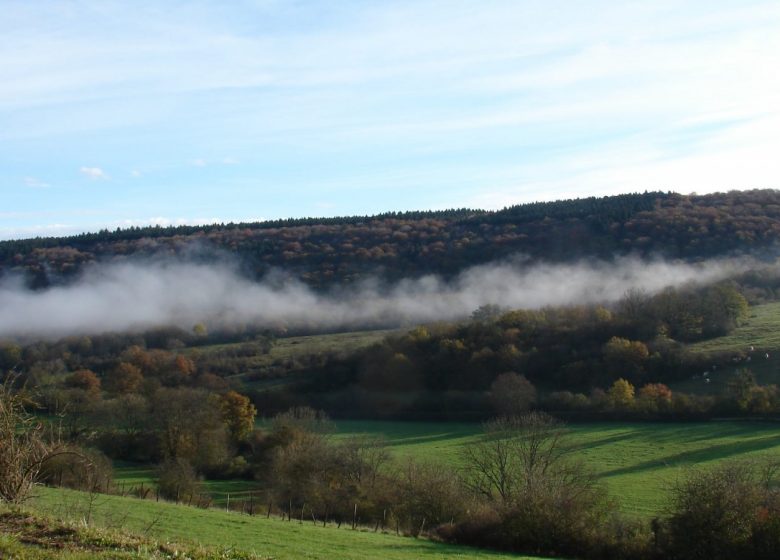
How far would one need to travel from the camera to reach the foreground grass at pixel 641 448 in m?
34.9

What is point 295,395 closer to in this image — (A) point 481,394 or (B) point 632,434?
(A) point 481,394

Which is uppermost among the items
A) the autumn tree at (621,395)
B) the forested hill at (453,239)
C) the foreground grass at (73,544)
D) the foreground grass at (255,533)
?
the forested hill at (453,239)

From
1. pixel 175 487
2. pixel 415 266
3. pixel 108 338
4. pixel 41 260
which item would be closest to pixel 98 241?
pixel 41 260

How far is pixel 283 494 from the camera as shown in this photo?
3506 centimetres

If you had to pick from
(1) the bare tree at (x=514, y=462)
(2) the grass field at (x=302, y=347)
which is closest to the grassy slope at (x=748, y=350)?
(1) the bare tree at (x=514, y=462)

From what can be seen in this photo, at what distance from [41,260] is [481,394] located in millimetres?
73312

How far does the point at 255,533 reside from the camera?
814 inches

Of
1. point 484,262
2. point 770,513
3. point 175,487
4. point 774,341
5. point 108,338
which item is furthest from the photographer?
point 484,262

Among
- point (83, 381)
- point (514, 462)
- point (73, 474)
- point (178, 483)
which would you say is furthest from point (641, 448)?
point (83, 381)

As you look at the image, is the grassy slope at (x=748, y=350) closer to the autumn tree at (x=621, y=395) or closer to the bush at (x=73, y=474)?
the autumn tree at (x=621, y=395)

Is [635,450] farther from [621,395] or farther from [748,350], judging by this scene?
[748,350]

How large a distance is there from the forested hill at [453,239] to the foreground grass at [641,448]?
46592 millimetres

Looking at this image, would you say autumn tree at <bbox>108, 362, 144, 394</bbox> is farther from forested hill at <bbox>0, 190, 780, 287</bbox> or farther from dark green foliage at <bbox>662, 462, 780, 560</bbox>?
dark green foliage at <bbox>662, 462, 780, 560</bbox>

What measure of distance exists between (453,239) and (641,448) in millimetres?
66547
